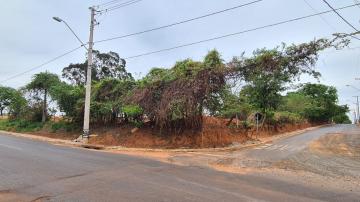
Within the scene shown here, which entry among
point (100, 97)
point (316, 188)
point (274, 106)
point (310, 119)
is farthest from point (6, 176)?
point (310, 119)

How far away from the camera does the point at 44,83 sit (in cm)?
3816

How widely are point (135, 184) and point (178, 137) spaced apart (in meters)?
12.2

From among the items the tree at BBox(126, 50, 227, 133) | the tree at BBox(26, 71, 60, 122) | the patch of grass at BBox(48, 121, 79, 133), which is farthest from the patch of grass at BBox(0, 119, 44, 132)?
the tree at BBox(126, 50, 227, 133)

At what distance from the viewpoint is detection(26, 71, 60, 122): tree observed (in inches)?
1502

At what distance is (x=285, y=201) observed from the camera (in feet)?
28.2

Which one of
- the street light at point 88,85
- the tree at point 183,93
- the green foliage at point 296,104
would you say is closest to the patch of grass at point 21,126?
the street light at point 88,85

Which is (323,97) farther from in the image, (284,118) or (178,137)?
(178,137)

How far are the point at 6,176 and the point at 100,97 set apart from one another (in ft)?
56.2

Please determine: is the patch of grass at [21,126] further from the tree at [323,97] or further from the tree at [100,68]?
the tree at [323,97]

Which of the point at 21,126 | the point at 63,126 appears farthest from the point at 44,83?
the point at 63,126

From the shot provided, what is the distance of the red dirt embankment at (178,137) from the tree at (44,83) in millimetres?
14616

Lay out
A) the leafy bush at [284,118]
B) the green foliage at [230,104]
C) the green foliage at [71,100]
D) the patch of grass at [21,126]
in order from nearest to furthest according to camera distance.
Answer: the green foliage at [230,104], the green foliage at [71,100], the patch of grass at [21,126], the leafy bush at [284,118]

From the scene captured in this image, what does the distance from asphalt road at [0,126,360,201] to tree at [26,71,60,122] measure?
1012 inches

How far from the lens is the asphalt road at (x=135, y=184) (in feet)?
28.3
